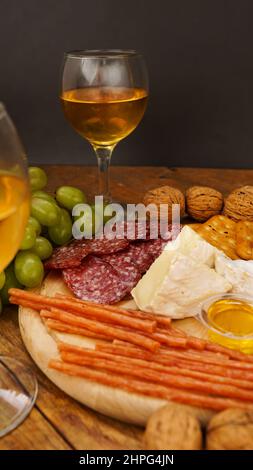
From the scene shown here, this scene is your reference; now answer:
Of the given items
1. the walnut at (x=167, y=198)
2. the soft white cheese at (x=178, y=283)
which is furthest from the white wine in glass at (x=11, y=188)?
the walnut at (x=167, y=198)

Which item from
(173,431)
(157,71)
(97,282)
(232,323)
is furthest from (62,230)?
(157,71)

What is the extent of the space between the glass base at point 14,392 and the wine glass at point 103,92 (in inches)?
21.3

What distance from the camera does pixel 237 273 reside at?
1.04m

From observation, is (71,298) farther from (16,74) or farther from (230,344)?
(16,74)

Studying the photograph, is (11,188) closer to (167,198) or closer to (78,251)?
(78,251)

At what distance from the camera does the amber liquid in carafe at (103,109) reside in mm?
1237

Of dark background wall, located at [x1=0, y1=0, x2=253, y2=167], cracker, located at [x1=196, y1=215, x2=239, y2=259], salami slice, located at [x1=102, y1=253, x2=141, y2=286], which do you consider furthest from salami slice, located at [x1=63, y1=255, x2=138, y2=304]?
dark background wall, located at [x1=0, y1=0, x2=253, y2=167]

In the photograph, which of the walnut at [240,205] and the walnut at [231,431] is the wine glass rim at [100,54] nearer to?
the walnut at [240,205]

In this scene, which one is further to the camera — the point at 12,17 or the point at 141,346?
the point at 12,17

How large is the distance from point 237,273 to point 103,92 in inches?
18.3

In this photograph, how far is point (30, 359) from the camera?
0.94 metres

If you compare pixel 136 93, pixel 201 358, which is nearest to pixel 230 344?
pixel 201 358

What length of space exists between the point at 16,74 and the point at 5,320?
1122mm

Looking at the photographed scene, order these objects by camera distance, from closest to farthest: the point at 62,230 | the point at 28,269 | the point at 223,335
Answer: the point at 223,335 < the point at 28,269 < the point at 62,230
